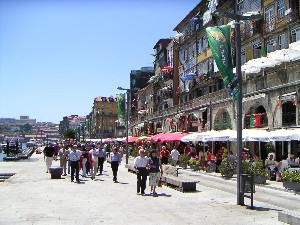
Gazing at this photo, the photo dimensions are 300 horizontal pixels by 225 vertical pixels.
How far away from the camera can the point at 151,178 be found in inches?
613

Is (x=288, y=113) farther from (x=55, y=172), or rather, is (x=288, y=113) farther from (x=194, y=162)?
(x=55, y=172)

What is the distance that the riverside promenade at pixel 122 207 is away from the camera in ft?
34.6

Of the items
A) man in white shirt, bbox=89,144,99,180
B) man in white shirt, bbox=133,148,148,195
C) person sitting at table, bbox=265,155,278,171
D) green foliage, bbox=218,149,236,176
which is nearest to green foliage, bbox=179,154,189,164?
green foliage, bbox=218,149,236,176

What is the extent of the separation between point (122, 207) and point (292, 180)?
7566 millimetres

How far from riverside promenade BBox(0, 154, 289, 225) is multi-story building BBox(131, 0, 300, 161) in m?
12.7

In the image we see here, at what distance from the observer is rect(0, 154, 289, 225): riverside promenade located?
10541mm

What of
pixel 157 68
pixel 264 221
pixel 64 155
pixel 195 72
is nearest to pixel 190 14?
pixel 195 72

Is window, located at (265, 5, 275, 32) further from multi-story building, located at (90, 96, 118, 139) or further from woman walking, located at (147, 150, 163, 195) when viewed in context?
multi-story building, located at (90, 96, 118, 139)

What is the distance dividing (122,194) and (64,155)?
960cm

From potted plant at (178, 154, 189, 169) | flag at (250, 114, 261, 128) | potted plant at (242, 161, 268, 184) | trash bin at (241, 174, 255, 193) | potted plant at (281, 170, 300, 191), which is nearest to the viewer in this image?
trash bin at (241, 174, 255, 193)

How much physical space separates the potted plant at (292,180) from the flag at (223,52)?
4.71 meters

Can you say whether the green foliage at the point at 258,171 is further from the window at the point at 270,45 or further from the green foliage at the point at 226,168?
the window at the point at 270,45

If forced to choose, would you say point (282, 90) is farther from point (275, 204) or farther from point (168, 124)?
point (168, 124)

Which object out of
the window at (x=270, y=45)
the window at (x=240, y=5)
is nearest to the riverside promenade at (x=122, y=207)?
the window at (x=270, y=45)
